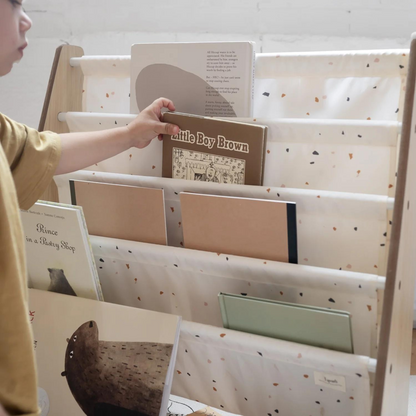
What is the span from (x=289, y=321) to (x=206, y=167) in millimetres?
319

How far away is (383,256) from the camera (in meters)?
0.77

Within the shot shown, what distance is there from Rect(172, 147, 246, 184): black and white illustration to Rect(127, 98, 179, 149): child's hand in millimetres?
46

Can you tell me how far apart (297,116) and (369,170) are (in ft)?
0.56

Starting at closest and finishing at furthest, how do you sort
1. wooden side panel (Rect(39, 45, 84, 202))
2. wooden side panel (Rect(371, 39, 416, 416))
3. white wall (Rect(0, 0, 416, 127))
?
wooden side panel (Rect(371, 39, 416, 416)) → wooden side panel (Rect(39, 45, 84, 202)) → white wall (Rect(0, 0, 416, 127))

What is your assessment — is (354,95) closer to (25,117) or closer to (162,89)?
(162,89)

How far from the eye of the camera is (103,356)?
77 centimetres

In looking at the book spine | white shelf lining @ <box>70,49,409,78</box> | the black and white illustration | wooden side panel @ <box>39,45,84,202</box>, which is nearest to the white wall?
wooden side panel @ <box>39,45,84,202</box>

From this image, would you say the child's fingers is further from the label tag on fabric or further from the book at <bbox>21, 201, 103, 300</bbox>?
the label tag on fabric

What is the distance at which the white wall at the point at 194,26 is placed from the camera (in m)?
1.34

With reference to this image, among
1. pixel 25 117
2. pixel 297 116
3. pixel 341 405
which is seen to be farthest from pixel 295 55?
pixel 25 117

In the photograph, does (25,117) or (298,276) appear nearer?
(298,276)

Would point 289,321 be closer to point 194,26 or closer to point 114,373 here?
point 114,373

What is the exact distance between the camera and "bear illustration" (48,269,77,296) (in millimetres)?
851

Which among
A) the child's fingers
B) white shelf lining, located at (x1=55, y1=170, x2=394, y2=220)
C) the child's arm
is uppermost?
the child's fingers
